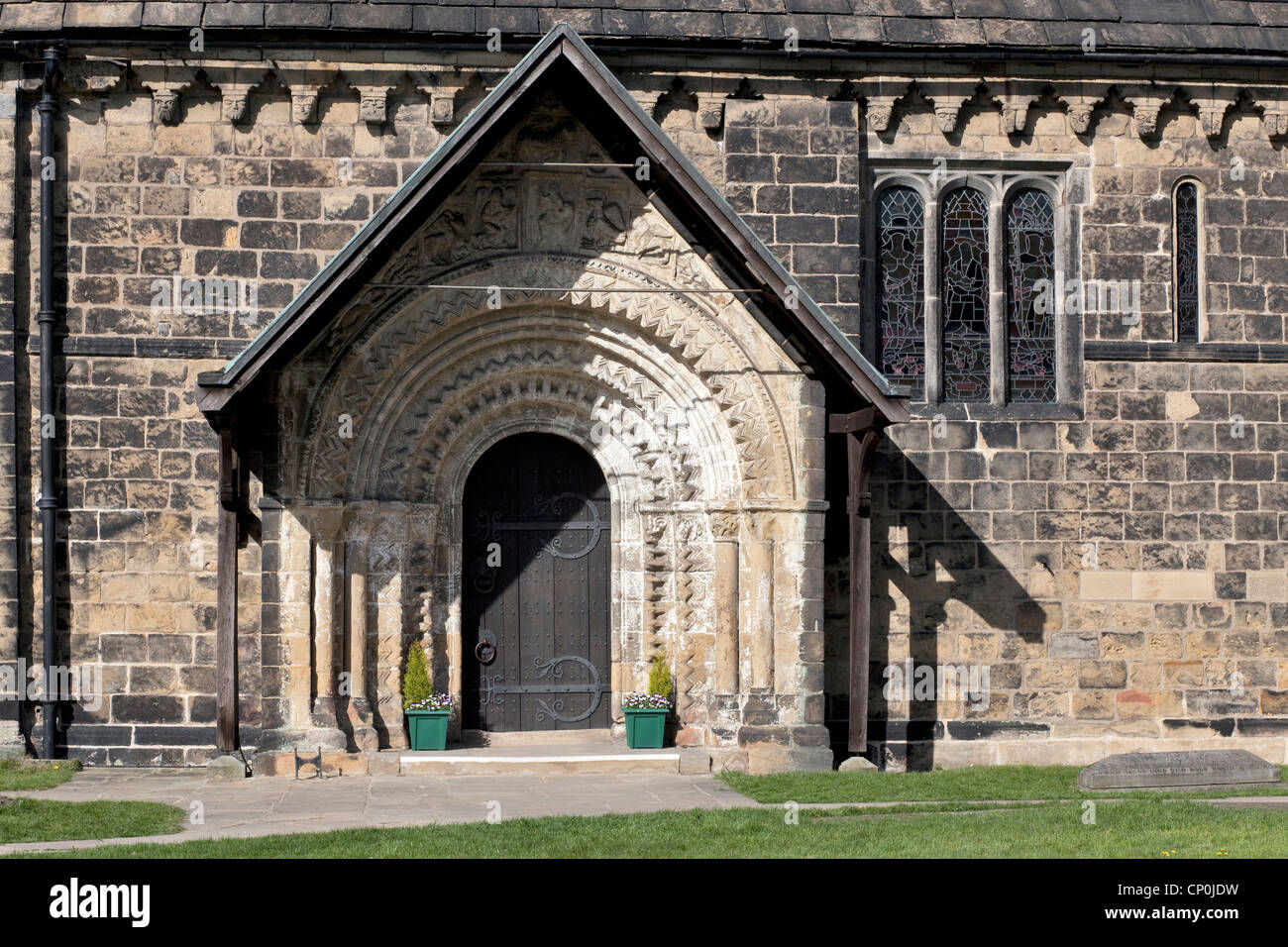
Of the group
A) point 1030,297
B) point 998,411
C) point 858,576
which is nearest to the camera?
point 858,576

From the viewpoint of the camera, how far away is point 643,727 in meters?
13.8

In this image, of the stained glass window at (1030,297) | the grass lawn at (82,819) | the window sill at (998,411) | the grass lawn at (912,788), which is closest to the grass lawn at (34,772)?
the grass lawn at (82,819)

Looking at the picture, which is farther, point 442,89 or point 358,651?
point 442,89

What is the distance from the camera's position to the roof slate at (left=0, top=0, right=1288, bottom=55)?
1412 cm

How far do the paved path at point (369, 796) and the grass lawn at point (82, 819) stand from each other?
0.56ft

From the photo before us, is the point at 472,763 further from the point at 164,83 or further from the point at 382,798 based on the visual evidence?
the point at 164,83

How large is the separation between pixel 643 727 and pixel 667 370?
3048 mm

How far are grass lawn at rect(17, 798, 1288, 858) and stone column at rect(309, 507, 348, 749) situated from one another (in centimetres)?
311

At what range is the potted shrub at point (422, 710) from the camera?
44.4 ft

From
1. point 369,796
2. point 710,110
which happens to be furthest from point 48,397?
point 710,110

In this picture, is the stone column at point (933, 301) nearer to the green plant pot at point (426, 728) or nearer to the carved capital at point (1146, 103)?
the carved capital at point (1146, 103)

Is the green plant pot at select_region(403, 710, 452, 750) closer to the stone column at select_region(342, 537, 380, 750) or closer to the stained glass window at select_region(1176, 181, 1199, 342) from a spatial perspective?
the stone column at select_region(342, 537, 380, 750)

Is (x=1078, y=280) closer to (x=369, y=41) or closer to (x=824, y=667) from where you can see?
(x=824, y=667)

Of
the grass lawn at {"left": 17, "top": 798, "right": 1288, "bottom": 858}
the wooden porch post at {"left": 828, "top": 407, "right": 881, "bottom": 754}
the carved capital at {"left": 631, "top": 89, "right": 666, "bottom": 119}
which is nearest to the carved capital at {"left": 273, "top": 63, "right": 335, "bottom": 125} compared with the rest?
the carved capital at {"left": 631, "top": 89, "right": 666, "bottom": 119}
